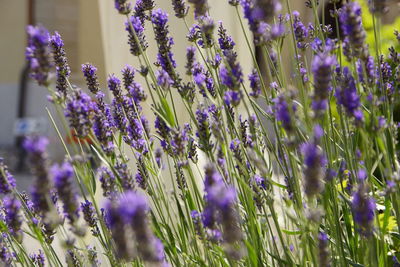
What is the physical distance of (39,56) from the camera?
35.9 inches

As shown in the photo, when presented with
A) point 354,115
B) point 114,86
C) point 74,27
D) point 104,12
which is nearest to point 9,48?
point 74,27

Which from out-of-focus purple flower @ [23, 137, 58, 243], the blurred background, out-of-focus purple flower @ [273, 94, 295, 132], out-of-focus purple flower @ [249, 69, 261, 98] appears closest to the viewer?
out-of-focus purple flower @ [23, 137, 58, 243]

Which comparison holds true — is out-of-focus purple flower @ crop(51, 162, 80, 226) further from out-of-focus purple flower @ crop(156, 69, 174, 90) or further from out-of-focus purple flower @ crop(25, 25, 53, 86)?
out-of-focus purple flower @ crop(156, 69, 174, 90)

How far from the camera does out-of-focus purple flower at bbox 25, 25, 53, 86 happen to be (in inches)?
35.6

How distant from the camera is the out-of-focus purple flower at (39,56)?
0.90 m

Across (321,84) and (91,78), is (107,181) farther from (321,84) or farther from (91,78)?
(321,84)

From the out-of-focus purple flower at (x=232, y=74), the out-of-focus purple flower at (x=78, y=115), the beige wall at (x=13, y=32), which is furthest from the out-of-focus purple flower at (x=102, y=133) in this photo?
the beige wall at (x=13, y=32)

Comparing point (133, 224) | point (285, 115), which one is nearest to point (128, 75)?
point (285, 115)

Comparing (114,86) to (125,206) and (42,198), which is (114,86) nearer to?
(42,198)

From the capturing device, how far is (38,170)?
2.53 ft

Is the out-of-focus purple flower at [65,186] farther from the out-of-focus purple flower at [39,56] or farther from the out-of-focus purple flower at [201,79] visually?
the out-of-focus purple flower at [201,79]

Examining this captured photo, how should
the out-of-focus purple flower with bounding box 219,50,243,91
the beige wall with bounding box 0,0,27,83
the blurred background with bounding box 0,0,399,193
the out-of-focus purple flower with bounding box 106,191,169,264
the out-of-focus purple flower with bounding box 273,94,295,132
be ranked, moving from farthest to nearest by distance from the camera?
the beige wall with bounding box 0,0,27,83
the blurred background with bounding box 0,0,399,193
the out-of-focus purple flower with bounding box 219,50,243,91
the out-of-focus purple flower with bounding box 273,94,295,132
the out-of-focus purple flower with bounding box 106,191,169,264

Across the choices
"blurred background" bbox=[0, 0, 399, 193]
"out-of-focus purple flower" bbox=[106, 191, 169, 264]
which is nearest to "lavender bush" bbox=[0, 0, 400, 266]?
"out-of-focus purple flower" bbox=[106, 191, 169, 264]

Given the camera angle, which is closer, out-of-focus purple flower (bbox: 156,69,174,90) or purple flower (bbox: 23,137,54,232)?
purple flower (bbox: 23,137,54,232)
